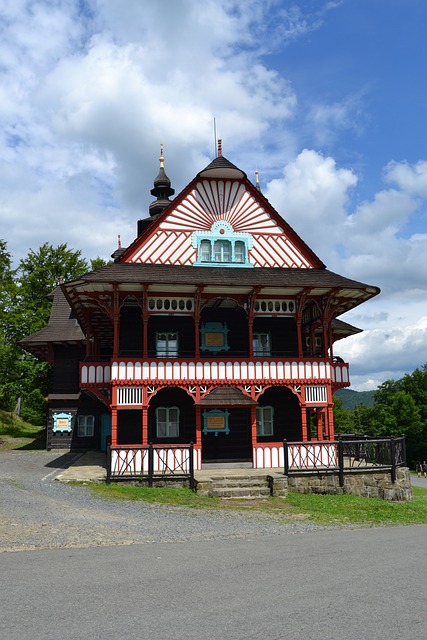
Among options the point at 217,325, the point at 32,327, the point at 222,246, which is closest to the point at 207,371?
the point at 217,325

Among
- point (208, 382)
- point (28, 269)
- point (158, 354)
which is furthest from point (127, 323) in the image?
point (28, 269)

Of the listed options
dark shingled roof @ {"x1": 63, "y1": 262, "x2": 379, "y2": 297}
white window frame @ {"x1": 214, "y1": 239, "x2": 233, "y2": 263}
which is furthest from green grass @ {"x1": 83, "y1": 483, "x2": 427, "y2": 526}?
white window frame @ {"x1": 214, "y1": 239, "x2": 233, "y2": 263}

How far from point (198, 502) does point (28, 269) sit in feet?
116

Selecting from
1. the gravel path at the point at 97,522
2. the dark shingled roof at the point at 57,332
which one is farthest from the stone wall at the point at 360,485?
the dark shingled roof at the point at 57,332

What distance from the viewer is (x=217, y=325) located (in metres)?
23.7

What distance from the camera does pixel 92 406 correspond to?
31000 mm

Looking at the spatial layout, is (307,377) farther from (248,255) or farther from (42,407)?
(42,407)

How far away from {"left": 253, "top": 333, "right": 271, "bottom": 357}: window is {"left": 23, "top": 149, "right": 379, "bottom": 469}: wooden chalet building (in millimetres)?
44

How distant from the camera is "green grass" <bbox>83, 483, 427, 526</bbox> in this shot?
46.7 feet

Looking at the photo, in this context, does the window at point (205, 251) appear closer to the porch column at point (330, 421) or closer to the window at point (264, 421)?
the window at point (264, 421)

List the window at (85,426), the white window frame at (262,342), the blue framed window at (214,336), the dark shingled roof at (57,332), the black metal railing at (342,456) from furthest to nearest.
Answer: the window at (85,426), the dark shingled roof at (57,332), the white window frame at (262,342), the blue framed window at (214,336), the black metal railing at (342,456)

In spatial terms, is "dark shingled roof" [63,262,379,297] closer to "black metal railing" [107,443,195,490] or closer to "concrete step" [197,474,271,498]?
"black metal railing" [107,443,195,490]

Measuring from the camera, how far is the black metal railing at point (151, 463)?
1753 cm

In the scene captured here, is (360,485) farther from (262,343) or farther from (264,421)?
(262,343)
